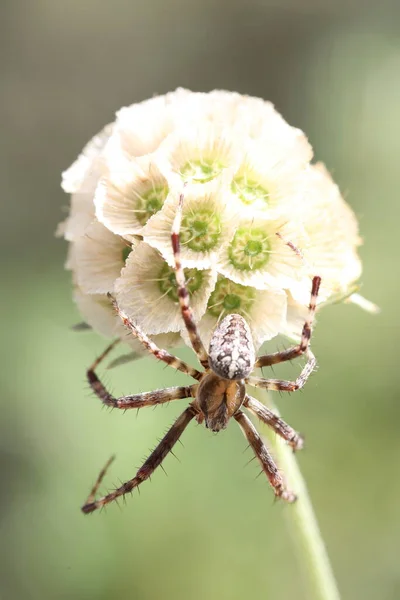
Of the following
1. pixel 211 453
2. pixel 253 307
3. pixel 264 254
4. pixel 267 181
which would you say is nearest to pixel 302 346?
pixel 253 307

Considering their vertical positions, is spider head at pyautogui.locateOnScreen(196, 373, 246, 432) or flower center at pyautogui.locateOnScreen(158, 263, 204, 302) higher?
flower center at pyautogui.locateOnScreen(158, 263, 204, 302)

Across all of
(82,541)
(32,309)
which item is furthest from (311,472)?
(32,309)

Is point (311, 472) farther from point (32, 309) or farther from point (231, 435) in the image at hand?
point (32, 309)

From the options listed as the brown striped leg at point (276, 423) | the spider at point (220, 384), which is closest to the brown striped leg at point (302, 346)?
the spider at point (220, 384)

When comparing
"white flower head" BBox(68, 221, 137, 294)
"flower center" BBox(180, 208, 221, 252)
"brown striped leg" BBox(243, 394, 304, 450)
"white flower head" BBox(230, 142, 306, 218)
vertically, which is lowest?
"brown striped leg" BBox(243, 394, 304, 450)

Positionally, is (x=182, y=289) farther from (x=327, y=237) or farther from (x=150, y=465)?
(x=150, y=465)

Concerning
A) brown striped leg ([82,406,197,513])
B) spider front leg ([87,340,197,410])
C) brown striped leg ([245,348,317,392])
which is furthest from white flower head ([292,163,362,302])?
brown striped leg ([82,406,197,513])

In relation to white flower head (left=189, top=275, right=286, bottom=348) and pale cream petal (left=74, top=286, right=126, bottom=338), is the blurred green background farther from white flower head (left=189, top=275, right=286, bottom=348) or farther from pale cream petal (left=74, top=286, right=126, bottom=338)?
white flower head (left=189, top=275, right=286, bottom=348)

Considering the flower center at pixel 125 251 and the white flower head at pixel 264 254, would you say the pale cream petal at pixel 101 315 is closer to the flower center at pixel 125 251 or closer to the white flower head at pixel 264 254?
the flower center at pixel 125 251
